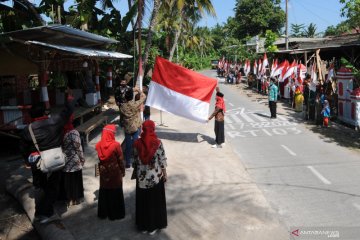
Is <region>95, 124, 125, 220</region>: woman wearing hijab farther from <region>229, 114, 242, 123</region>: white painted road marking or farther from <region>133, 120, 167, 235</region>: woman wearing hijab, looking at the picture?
<region>229, 114, 242, 123</region>: white painted road marking

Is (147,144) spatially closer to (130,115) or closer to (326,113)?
(130,115)

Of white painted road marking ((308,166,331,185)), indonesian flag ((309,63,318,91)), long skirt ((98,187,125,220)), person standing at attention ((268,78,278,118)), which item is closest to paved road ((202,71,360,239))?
white painted road marking ((308,166,331,185))

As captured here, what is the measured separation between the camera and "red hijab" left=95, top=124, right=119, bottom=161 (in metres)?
6.07

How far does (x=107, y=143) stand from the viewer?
20.1ft

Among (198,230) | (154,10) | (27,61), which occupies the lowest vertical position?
(198,230)

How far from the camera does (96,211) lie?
6895 millimetres

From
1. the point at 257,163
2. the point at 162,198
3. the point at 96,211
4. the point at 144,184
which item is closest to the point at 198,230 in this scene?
the point at 162,198

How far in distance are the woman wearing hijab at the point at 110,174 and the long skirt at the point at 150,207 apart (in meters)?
0.52

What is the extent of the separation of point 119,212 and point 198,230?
4.25 feet

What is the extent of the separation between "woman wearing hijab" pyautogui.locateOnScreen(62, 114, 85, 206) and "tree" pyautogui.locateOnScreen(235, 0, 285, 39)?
47.9m

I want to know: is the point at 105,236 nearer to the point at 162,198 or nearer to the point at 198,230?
the point at 162,198

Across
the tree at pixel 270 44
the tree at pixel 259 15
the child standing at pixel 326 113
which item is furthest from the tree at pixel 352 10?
the tree at pixel 259 15

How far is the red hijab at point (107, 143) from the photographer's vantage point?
607 centimetres

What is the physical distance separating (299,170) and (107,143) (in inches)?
198
